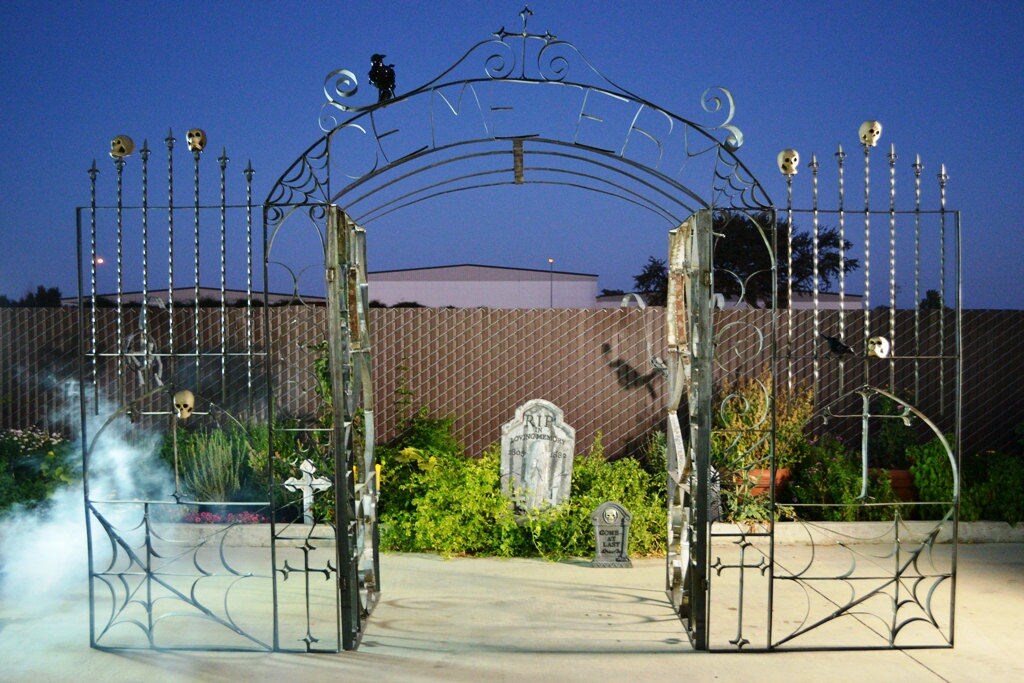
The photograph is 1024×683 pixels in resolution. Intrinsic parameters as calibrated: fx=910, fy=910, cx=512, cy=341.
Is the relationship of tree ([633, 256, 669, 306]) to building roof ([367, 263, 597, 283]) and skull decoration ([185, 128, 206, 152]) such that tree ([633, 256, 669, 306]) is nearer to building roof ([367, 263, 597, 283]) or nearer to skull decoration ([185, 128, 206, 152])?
building roof ([367, 263, 597, 283])

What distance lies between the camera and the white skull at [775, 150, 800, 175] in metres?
5.40

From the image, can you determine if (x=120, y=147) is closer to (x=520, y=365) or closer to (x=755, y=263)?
(x=520, y=365)

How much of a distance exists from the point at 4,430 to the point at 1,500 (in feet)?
6.85

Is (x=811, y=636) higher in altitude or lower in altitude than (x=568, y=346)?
lower

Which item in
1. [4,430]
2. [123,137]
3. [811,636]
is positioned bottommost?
[811,636]

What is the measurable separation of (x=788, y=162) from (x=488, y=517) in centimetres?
395

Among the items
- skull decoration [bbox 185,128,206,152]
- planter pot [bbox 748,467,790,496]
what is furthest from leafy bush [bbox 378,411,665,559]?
skull decoration [bbox 185,128,206,152]

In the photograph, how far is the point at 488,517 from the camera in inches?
306

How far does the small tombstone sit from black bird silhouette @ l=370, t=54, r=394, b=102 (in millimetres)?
3639

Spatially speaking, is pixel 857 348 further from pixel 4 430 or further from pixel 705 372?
pixel 4 430

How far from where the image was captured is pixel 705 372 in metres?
5.30

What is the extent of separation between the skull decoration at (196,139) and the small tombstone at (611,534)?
3.97m

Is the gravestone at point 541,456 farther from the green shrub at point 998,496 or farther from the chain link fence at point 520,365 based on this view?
the green shrub at point 998,496

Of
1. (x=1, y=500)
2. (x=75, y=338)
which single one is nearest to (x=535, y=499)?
(x=1, y=500)
